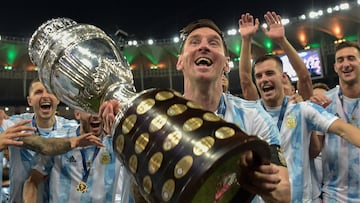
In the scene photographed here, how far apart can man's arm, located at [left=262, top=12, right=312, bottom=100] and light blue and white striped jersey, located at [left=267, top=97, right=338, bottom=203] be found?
1.17 feet

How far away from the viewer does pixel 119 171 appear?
259 cm

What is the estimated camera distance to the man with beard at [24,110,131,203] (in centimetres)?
257

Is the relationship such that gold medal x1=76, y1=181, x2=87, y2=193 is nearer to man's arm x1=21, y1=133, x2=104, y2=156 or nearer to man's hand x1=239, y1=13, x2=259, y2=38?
man's arm x1=21, y1=133, x2=104, y2=156

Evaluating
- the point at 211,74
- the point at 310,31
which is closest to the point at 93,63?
the point at 211,74

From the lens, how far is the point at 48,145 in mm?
2496

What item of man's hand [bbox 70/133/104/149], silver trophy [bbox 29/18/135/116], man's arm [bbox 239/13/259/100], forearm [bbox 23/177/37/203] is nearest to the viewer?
silver trophy [bbox 29/18/135/116]

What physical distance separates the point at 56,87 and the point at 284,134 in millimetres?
1793

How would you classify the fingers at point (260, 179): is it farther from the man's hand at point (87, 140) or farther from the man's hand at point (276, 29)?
the man's hand at point (276, 29)

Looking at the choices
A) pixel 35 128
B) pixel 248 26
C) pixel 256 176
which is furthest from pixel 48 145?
pixel 256 176

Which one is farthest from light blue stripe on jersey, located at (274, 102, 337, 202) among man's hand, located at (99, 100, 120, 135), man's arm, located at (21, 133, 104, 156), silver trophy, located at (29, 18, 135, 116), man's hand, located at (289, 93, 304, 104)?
man's hand, located at (99, 100, 120, 135)

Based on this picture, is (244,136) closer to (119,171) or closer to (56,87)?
(56,87)

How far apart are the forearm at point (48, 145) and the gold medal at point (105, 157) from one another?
0.89ft

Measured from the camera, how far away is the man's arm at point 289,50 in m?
2.91

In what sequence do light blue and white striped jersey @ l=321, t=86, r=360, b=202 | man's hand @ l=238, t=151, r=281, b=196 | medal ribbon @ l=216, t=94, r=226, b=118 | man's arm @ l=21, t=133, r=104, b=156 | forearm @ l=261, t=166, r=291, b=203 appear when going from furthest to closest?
light blue and white striped jersey @ l=321, t=86, r=360, b=202 → man's arm @ l=21, t=133, r=104, b=156 → medal ribbon @ l=216, t=94, r=226, b=118 → forearm @ l=261, t=166, r=291, b=203 → man's hand @ l=238, t=151, r=281, b=196
